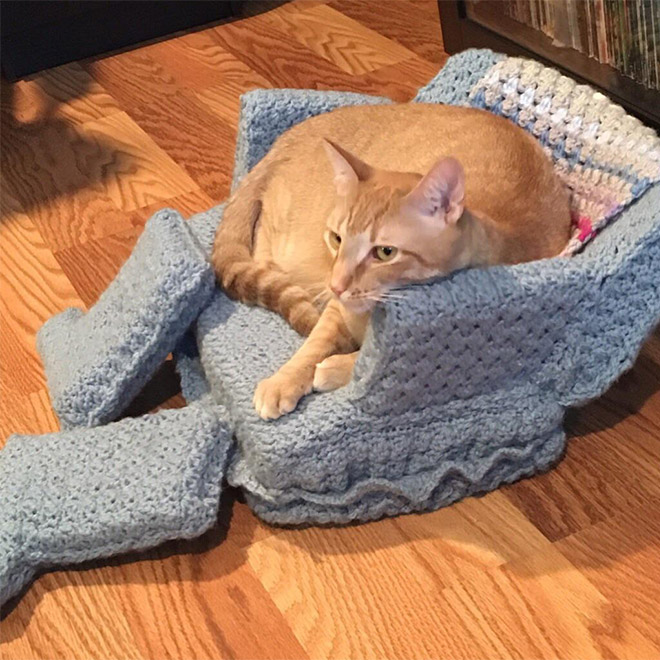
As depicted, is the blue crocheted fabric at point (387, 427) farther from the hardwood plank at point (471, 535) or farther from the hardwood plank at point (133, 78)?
the hardwood plank at point (133, 78)

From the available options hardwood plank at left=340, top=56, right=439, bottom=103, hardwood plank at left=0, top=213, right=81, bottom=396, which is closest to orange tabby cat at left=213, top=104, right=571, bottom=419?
hardwood plank at left=0, top=213, right=81, bottom=396

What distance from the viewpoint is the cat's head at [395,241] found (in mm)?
1141

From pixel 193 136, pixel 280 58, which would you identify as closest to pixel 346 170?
pixel 193 136

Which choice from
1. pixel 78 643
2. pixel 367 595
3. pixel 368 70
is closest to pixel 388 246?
pixel 367 595

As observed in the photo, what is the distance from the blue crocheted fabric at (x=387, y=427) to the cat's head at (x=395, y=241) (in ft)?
0.13

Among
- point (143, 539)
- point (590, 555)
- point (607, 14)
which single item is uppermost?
point (607, 14)

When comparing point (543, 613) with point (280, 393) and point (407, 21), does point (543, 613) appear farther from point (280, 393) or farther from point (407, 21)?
point (407, 21)

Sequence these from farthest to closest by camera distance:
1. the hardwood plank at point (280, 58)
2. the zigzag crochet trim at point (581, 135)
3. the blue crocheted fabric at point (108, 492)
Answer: the hardwood plank at point (280, 58), the zigzag crochet trim at point (581, 135), the blue crocheted fabric at point (108, 492)

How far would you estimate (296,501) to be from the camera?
1247mm

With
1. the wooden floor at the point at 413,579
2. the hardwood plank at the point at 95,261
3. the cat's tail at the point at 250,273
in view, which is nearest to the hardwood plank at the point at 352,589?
the wooden floor at the point at 413,579

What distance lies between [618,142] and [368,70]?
125 cm

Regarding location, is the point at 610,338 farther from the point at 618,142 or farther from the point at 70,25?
the point at 70,25

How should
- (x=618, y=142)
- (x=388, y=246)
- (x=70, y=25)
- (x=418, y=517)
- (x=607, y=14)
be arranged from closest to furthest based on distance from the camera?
1. (x=388, y=246)
2. (x=418, y=517)
3. (x=618, y=142)
4. (x=607, y=14)
5. (x=70, y=25)

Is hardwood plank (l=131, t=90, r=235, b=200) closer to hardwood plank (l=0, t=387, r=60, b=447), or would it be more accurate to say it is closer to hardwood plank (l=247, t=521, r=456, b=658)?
hardwood plank (l=0, t=387, r=60, b=447)
